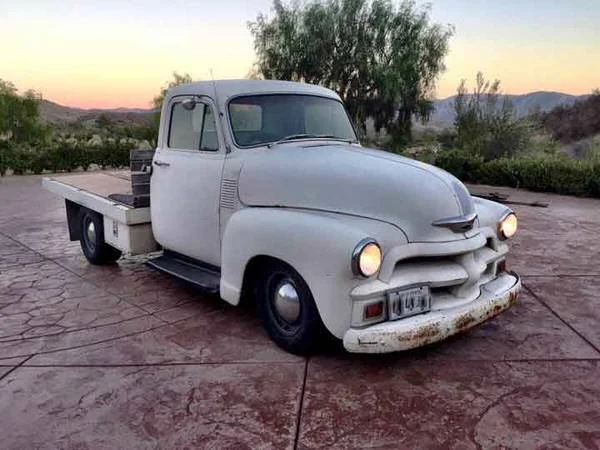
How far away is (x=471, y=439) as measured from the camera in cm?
254

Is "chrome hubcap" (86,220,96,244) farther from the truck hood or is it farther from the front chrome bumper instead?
the front chrome bumper

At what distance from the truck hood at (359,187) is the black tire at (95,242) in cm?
258

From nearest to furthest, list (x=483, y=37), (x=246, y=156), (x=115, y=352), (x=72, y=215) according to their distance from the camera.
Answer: (x=115, y=352), (x=246, y=156), (x=72, y=215), (x=483, y=37)

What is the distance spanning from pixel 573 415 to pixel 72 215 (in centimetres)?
561

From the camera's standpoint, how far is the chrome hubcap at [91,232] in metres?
5.83

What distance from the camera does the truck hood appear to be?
3.24 metres

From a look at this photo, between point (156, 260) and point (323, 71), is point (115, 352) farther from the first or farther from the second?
point (323, 71)

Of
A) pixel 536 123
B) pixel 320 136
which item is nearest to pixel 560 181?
pixel 536 123

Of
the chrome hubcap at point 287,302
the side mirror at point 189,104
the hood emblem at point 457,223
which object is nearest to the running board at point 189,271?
the chrome hubcap at point 287,302

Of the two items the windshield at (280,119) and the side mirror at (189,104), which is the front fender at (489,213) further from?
the side mirror at (189,104)

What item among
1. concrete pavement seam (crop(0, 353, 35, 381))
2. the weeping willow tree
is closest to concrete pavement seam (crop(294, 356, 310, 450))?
concrete pavement seam (crop(0, 353, 35, 381))

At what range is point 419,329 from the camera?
299 centimetres

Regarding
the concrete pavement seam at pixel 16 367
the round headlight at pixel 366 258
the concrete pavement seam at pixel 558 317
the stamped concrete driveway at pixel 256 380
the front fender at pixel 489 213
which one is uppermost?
the front fender at pixel 489 213

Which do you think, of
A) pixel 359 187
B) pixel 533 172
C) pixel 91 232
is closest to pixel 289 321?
pixel 359 187
